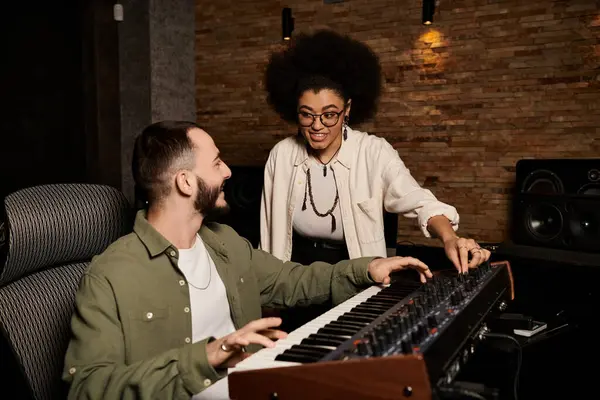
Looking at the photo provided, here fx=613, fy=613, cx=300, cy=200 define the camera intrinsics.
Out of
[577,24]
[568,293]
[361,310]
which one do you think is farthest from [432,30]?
[361,310]

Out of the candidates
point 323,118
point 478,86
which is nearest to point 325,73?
point 323,118

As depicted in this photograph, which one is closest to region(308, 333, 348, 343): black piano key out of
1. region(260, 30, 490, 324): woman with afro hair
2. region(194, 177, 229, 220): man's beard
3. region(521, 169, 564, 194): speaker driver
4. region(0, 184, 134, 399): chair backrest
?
region(194, 177, 229, 220): man's beard

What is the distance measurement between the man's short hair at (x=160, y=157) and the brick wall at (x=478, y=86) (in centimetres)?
325

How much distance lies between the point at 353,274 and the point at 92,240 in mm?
835

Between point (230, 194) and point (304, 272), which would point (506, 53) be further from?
point (304, 272)

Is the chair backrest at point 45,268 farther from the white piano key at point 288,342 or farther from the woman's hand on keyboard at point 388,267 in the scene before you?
the woman's hand on keyboard at point 388,267

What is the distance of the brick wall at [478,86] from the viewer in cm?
430

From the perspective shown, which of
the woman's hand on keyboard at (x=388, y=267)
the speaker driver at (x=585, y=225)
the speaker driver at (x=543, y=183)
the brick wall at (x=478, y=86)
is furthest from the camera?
the brick wall at (x=478, y=86)

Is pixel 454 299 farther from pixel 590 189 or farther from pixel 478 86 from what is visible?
pixel 478 86

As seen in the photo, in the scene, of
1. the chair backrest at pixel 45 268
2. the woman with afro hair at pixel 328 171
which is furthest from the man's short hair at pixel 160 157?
the woman with afro hair at pixel 328 171

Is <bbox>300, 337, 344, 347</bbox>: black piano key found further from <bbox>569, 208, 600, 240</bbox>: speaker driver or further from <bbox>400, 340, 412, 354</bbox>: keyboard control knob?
<bbox>569, 208, 600, 240</bbox>: speaker driver

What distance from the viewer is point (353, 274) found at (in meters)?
2.04

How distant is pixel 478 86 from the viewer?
459 centimetres

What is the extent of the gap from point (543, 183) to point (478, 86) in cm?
139
